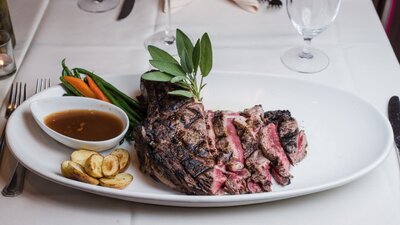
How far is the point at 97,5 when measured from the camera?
2.23 metres

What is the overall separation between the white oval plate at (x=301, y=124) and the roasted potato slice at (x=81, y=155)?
0.19 ft

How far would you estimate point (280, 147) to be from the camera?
1404mm

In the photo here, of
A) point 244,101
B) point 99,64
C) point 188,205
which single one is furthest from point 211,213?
point 99,64

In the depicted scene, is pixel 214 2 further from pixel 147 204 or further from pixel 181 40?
pixel 147 204

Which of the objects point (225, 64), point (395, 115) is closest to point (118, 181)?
point (225, 64)

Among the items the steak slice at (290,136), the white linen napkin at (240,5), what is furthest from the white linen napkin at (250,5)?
the steak slice at (290,136)

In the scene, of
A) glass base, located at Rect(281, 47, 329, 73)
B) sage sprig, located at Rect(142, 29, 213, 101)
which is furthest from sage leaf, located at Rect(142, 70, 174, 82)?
glass base, located at Rect(281, 47, 329, 73)

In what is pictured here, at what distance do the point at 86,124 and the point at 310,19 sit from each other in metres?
0.85

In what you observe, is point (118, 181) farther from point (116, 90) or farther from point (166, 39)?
point (166, 39)

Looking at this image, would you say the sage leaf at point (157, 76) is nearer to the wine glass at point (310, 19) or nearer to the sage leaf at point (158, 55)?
the sage leaf at point (158, 55)

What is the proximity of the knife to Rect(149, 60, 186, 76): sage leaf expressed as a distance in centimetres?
69

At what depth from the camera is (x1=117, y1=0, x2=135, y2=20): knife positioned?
7.07 ft

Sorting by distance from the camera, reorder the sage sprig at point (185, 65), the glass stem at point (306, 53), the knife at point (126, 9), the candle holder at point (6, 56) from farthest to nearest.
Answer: the knife at point (126, 9)
the glass stem at point (306, 53)
the candle holder at point (6, 56)
the sage sprig at point (185, 65)

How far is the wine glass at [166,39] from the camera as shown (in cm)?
201
